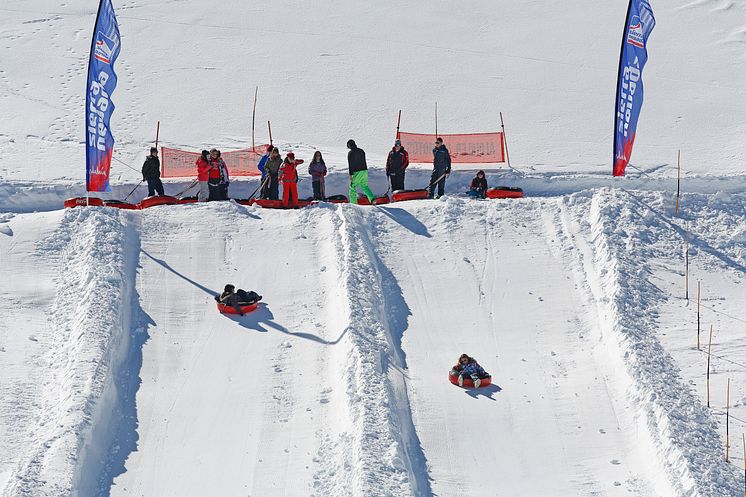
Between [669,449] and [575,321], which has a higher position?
[575,321]

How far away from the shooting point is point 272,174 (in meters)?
22.8

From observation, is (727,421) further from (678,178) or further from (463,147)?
(463,147)

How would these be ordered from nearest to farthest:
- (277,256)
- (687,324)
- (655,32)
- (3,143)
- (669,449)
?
(669,449), (687,324), (277,256), (3,143), (655,32)

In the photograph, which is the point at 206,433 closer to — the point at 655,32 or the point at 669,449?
the point at 669,449

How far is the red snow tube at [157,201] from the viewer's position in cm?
2245

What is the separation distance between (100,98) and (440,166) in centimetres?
643

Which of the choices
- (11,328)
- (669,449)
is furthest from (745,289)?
(11,328)

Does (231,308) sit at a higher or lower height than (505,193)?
lower

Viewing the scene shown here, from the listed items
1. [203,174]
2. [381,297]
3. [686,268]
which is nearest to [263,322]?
[381,297]

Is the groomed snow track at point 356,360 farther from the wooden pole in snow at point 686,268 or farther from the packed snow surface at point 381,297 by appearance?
the wooden pole in snow at point 686,268

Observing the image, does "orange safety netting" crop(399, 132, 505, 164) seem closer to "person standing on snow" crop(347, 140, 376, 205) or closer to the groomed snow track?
"person standing on snow" crop(347, 140, 376, 205)

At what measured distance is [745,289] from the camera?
66.2 feet

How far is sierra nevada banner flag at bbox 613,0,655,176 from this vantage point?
21812 mm

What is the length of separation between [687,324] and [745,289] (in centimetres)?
174
